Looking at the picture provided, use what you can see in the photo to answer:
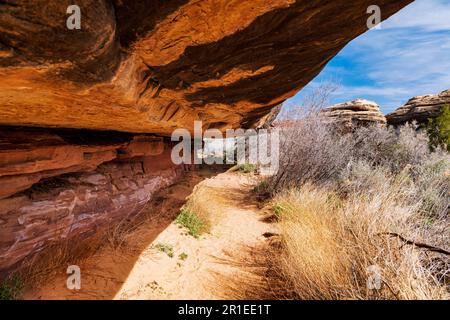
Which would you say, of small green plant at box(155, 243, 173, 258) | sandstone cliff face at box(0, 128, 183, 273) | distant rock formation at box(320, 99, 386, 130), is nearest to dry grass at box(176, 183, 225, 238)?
small green plant at box(155, 243, 173, 258)

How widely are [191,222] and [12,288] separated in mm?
2546

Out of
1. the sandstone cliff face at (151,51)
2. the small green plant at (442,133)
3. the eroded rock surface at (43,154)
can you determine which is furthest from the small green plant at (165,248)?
the small green plant at (442,133)

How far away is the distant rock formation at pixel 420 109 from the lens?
1421 cm

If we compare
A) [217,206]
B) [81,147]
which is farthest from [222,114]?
[217,206]

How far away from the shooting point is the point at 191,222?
172 inches

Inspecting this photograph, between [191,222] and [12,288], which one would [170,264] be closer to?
[191,222]

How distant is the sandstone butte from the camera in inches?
47.8

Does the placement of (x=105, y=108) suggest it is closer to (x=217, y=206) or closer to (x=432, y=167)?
(x=217, y=206)

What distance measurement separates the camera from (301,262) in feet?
8.93

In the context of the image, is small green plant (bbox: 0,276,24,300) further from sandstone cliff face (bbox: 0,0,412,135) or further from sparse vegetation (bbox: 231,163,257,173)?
sparse vegetation (bbox: 231,163,257,173)

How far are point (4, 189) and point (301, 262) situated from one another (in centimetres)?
306

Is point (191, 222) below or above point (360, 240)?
below

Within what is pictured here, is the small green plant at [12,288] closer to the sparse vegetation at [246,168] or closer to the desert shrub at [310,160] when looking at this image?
the desert shrub at [310,160]

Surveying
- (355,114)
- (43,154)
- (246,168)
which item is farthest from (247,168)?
(43,154)
